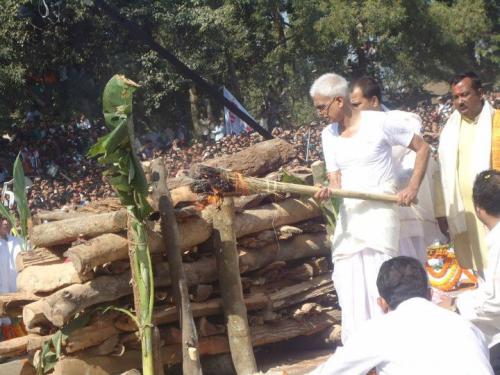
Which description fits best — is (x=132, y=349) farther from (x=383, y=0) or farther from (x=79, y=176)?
(x=383, y=0)

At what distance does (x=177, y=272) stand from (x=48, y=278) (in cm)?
102

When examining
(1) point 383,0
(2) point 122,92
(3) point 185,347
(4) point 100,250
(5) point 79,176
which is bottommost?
(3) point 185,347

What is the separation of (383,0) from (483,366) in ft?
91.6

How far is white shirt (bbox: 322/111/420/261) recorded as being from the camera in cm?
552

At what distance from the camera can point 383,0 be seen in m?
29.5

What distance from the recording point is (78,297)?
232 inches

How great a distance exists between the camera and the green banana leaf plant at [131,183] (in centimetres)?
586

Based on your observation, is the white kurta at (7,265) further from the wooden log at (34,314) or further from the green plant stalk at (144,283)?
the green plant stalk at (144,283)

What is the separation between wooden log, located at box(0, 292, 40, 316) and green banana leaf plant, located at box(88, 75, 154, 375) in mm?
1108

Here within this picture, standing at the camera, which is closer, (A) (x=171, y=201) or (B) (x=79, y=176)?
(A) (x=171, y=201)

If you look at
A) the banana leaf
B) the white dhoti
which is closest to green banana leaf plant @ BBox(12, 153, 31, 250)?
the banana leaf

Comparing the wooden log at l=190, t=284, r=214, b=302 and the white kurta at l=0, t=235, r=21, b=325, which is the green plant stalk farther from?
the white kurta at l=0, t=235, r=21, b=325

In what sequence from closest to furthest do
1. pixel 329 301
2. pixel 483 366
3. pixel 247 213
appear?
pixel 483 366 < pixel 247 213 < pixel 329 301

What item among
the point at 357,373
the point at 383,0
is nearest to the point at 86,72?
the point at 383,0
